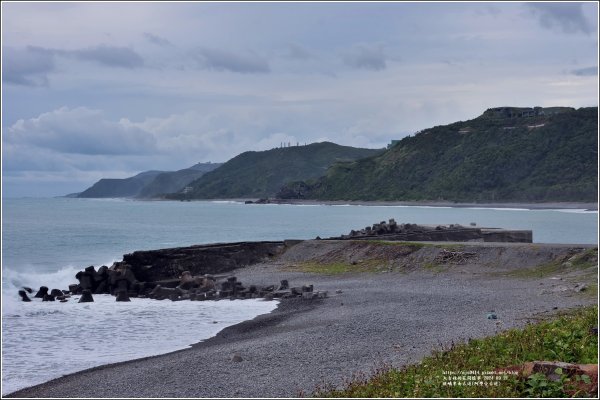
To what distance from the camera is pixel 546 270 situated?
29.9 metres

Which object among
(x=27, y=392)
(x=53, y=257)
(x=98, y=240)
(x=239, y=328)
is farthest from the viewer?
(x=98, y=240)

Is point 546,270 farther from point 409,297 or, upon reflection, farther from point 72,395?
point 72,395

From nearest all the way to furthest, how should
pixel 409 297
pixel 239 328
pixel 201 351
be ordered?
pixel 201 351
pixel 239 328
pixel 409 297

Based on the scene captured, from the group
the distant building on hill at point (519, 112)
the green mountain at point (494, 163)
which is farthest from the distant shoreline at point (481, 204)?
the distant building on hill at point (519, 112)

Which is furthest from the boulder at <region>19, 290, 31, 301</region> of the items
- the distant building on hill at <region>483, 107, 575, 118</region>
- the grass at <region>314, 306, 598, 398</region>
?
the distant building on hill at <region>483, 107, 575, 118</region>

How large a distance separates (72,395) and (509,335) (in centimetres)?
813

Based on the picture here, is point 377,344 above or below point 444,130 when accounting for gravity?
below

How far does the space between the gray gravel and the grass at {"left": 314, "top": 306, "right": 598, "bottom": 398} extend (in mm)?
1612

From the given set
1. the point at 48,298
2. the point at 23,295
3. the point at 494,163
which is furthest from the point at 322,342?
the point at 494,163

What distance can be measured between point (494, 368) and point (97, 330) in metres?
15.2

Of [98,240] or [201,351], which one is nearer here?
[201,351]

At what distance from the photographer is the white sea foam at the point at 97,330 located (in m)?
18.3

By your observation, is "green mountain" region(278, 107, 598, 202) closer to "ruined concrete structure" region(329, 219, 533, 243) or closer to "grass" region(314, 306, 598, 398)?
"ruined concrete structure" region(329, 219, 533, 243)

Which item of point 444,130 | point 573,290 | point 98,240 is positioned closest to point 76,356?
point 573,290
